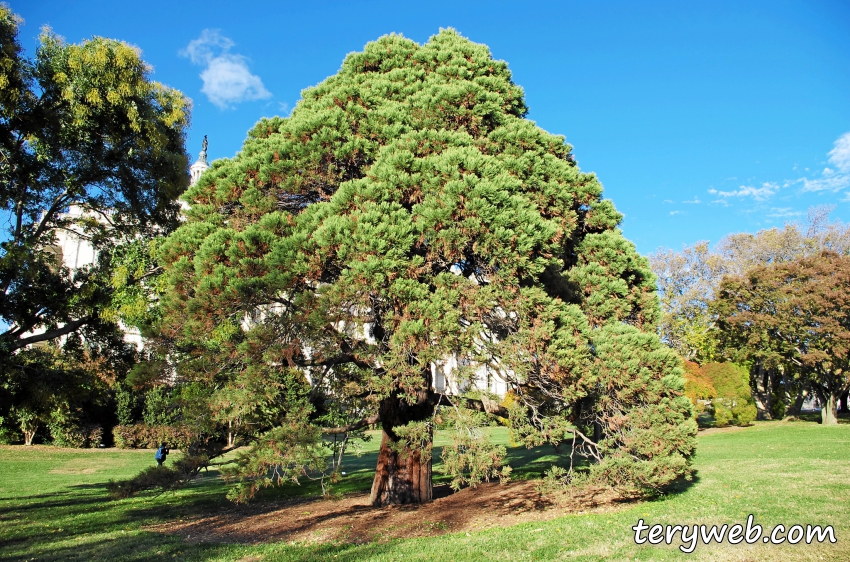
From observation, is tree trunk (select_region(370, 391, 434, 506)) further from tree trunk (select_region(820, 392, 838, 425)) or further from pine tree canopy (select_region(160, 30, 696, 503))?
tree trunk (select_region(820, 392, 838, 425))

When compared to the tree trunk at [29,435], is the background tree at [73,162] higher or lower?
higher

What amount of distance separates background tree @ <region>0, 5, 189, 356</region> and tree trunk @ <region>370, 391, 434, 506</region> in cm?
642

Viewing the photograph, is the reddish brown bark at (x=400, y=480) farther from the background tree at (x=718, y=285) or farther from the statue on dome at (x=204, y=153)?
the statue on dome at (x=204, y=153)

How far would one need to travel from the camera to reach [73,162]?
1089 centimetres

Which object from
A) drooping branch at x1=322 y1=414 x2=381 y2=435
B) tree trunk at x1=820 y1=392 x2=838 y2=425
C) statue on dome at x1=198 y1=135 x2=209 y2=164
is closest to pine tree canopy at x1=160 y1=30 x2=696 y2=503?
drooping branch at x1=322 y1=414 x2=381 y2=435

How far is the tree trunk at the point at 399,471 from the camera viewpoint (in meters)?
9.96

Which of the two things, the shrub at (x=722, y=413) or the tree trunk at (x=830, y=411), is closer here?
the shrub at (x=722, y=413)

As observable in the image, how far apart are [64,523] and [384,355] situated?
8.08 meters

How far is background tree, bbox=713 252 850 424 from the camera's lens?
75.9 ft

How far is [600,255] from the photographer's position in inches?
425

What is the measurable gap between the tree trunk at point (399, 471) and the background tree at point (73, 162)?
6417mm

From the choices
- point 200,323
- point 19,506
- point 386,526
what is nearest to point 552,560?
point 386,526

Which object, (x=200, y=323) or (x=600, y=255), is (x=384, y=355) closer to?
(x=200, y=323)

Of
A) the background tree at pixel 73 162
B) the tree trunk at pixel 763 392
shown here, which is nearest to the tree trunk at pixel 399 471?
the background tree at pixel 73 162
